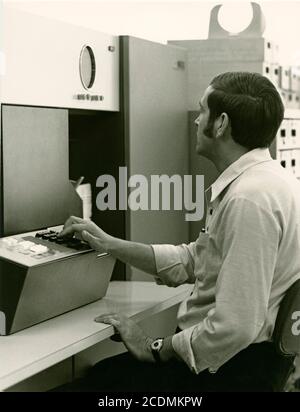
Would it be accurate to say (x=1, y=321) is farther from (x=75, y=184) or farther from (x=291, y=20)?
(x=291, y=20)

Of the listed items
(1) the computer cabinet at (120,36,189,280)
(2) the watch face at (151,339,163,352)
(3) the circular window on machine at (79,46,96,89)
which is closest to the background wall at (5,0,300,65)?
(1) the computer cabinet at (120,36,189,280)

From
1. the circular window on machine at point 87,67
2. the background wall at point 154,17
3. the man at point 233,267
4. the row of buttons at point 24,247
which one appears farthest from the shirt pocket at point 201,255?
the background wall at point 154,17

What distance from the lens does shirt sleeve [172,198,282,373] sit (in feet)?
4.27

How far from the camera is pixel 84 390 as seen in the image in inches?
60.4

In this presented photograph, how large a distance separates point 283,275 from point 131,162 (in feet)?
2.61

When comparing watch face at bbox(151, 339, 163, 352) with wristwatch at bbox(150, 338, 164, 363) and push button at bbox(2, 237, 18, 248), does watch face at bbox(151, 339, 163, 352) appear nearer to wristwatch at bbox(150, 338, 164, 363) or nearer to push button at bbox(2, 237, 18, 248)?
wristwatch at bbox(150, 338, 164, 363)

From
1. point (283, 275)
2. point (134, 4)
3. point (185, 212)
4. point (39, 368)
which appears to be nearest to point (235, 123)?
point (283, 275)

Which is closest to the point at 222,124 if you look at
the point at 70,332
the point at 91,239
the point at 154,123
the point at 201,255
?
the point at 201,255

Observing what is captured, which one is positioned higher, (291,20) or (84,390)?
(291,20)

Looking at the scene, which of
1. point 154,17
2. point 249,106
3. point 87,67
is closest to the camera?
point 249,106

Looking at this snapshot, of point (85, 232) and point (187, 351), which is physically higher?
point (85, 232)

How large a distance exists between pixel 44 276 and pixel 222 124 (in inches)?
20.4

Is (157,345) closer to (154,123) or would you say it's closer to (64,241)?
(64,241)

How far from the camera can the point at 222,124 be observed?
1.47 m
